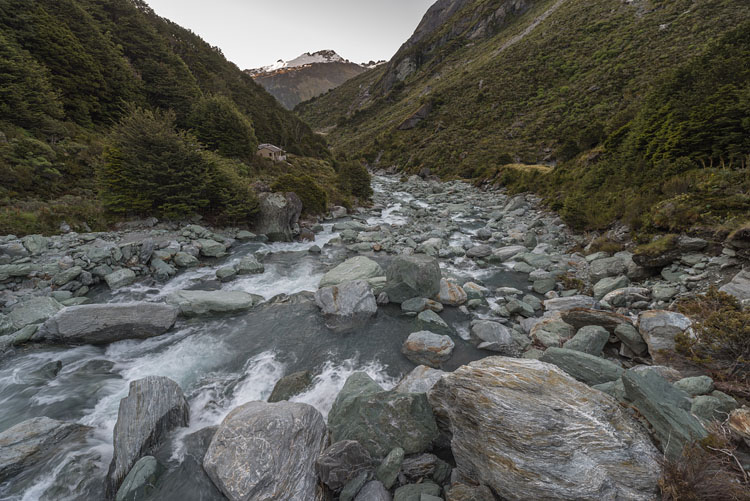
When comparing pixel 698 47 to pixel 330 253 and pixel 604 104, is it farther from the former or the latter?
pixel 330 253

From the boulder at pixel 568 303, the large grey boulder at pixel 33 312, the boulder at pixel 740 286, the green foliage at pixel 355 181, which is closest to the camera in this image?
the boulder at pixel 740 286

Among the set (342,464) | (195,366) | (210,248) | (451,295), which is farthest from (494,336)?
(210,248)

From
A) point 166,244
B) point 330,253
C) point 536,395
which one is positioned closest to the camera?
point 536,395

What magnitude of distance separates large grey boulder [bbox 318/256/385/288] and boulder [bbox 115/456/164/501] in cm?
591

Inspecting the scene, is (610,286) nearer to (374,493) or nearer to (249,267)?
(374,493)

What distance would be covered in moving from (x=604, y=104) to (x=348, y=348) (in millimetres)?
41782

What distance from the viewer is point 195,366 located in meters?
5.75

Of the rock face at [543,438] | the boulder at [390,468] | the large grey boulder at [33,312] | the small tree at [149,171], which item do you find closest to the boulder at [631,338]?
the rock face at [543,438]

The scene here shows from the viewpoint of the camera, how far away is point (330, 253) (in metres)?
12.7

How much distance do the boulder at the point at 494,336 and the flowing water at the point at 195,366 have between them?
0.88ft

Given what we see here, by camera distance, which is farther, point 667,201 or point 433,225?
point 433,225

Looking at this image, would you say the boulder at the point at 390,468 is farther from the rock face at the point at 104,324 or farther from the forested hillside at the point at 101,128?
the forested hillside at the point at 101,128

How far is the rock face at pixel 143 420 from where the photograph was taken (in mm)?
3492

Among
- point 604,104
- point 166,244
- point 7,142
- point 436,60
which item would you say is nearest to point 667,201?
point 166,244
